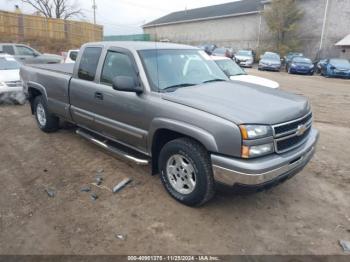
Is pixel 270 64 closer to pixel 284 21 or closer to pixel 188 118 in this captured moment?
pixel 284 21

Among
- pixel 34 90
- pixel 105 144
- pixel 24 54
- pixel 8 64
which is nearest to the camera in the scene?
pixel 105 144

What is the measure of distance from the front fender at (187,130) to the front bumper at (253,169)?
134 mm

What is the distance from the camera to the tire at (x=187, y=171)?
343cm

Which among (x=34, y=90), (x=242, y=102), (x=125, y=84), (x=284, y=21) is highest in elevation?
(x=284, y=21)

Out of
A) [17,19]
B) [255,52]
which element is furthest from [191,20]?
[17,19]

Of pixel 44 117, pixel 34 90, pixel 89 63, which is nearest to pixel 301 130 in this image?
pixel 89 63

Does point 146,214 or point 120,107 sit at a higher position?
point 120,107

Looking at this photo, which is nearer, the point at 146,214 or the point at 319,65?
the point at 146,214

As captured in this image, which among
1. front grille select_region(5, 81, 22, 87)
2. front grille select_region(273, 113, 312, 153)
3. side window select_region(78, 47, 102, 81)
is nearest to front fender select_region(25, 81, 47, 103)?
side window select_region(78, 47, 102, 81)

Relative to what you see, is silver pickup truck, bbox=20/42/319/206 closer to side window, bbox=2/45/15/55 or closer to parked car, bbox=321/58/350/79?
side window, bbox=2/45/15/55

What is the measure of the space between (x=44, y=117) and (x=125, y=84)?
10.9 ft

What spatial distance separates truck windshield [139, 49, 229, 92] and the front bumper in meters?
1.27

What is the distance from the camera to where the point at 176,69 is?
4.30 m

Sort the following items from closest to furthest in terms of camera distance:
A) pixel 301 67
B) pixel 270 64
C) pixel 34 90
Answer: pixel 34 90, pixel 301 67, pixel 270 64
